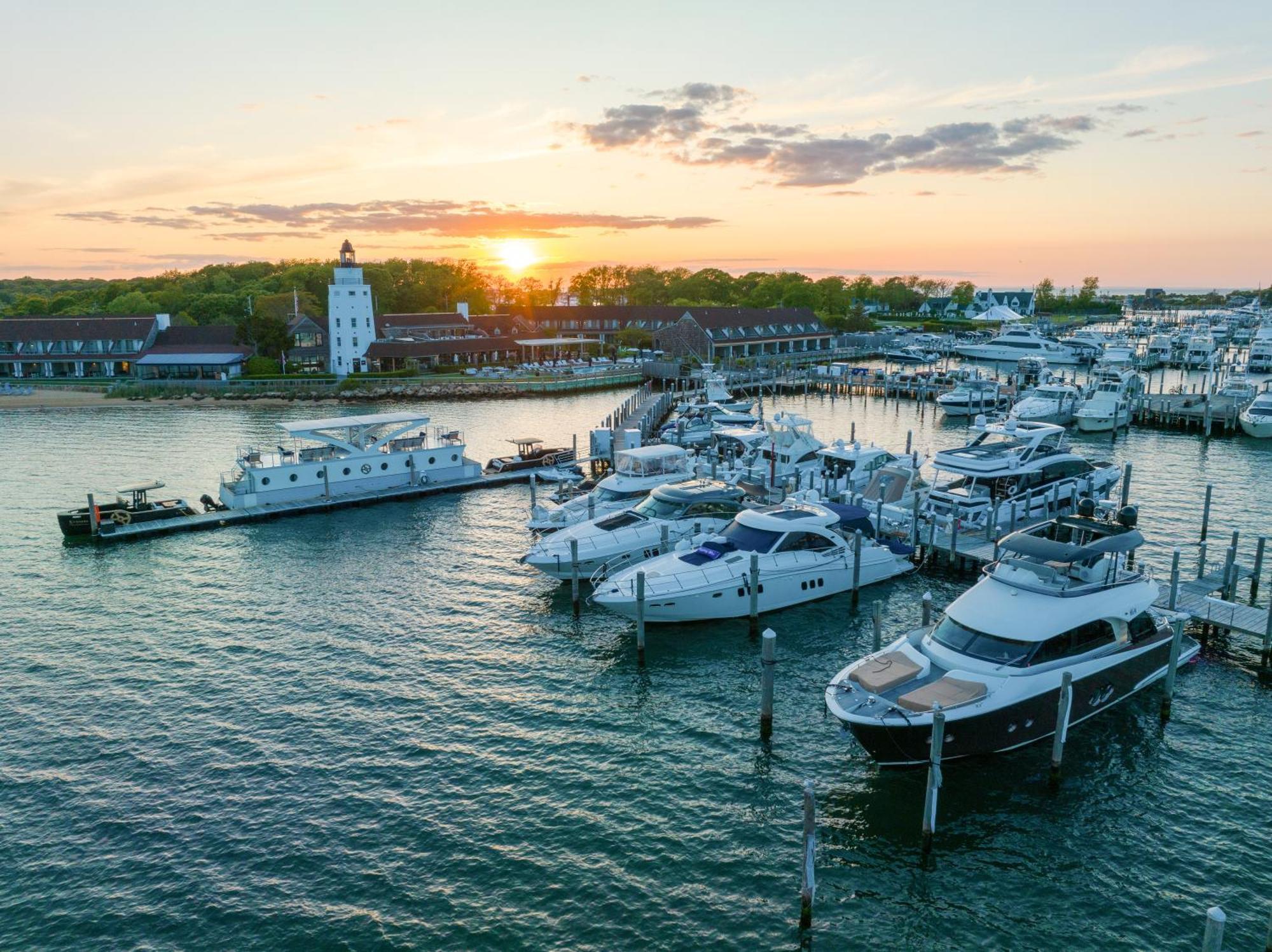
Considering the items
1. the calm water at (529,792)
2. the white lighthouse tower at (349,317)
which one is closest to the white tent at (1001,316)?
the white lighthouse tower at (349,317)

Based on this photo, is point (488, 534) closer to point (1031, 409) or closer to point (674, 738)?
point (674, 738)

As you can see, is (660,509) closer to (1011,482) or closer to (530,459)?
(1011,482)

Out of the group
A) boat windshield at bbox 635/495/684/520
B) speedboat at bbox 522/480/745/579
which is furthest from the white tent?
boat windshield at bbox 635/495/684/520

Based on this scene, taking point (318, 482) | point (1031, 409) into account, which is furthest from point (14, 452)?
point (1031, 409)

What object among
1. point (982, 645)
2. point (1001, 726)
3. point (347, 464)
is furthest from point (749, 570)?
point (347, 464)

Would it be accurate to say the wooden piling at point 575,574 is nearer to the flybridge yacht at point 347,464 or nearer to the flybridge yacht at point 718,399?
the flybridge yacht at point 347,464

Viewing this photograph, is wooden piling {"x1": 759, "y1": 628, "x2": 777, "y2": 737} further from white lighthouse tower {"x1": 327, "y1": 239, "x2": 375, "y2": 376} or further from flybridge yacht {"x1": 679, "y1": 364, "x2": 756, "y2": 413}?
white lighthouse tower {"x1": 327, "y1": 239, "x2": 375, "y2": 376}
